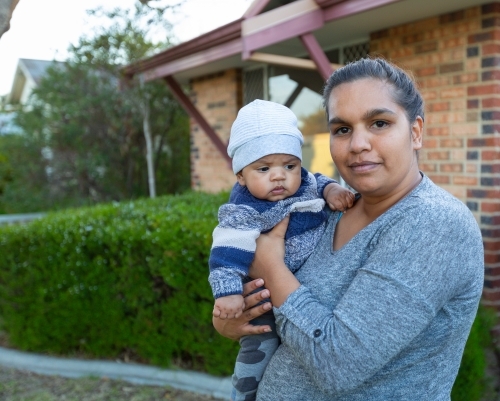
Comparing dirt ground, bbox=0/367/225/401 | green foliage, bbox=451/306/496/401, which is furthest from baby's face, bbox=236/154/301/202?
dirt ground, bbox=0/367/225/401

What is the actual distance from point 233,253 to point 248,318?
8.5 inches

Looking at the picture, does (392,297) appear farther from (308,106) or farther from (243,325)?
(308,106)

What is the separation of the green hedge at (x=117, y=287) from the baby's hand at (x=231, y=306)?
7.58 feet

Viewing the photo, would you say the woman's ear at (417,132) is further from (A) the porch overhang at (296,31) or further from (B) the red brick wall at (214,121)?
(B) the red brick wall at (214,121)

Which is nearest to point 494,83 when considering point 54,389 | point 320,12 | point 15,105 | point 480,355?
point 320,12

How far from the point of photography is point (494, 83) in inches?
177

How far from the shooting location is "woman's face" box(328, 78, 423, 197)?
145cm

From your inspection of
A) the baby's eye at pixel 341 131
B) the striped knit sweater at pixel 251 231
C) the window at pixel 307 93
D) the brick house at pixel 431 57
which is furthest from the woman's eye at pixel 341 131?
the window at pixel 307 93

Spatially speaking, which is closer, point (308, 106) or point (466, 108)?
point (466, 108)

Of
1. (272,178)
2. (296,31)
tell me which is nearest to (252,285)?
(272,178)

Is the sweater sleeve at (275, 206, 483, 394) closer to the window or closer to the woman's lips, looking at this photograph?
the woman's lips

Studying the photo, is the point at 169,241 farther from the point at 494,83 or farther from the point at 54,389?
the point at 494,83

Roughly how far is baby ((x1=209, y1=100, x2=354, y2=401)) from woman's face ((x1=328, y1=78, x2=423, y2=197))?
0.32m

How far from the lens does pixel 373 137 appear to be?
4.75 feet
